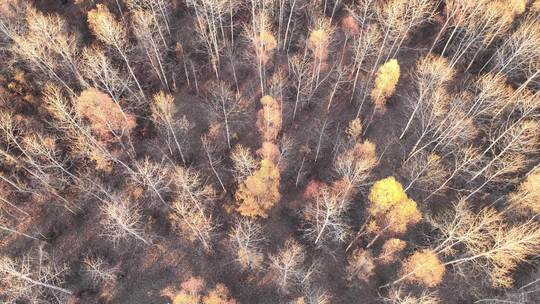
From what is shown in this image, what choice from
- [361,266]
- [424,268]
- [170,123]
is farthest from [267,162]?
[424,268]

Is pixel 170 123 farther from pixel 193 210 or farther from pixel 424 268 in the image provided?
pixel 424 268

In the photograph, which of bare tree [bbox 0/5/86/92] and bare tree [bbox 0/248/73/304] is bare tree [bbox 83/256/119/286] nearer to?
bare tree [bbox 0/248/73/304]

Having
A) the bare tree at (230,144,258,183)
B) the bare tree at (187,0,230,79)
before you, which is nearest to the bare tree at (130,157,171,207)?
the bare tree at (230,144,258,183)

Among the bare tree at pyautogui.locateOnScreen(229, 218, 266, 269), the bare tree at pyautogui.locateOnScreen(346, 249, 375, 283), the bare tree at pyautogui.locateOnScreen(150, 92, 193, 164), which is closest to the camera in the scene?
the bare tree at pyautogui.locateOnScreen(229, 218, 266, 269)

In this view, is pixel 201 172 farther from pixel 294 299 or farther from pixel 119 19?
pixel 119 19

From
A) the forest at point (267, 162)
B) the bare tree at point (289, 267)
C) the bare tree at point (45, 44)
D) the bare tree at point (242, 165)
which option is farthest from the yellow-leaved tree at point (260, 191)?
the bare tree at point (45, 44)

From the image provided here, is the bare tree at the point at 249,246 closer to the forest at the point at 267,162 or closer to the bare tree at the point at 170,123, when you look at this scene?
the forest at the point at 267,162
